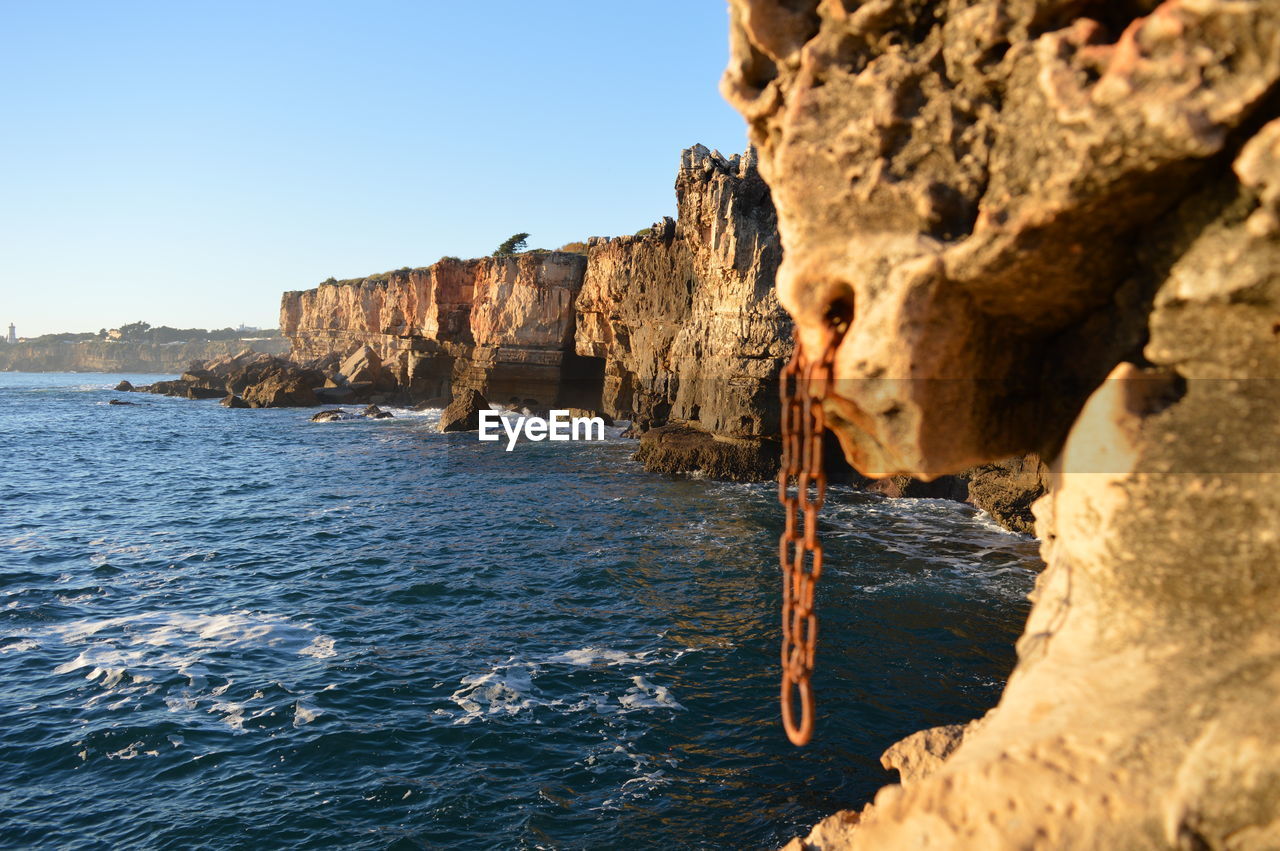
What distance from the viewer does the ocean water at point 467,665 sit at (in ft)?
35.3

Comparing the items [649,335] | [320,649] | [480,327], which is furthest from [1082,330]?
[480,327]

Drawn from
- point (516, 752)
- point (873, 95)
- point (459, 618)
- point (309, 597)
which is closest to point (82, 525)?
point (309, 597)

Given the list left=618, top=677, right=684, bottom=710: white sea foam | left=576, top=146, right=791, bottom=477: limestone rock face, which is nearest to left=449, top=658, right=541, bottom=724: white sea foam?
left=618, top=677, right=684, bottom=710: white sea foam

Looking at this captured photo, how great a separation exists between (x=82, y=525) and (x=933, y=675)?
29.1 meters

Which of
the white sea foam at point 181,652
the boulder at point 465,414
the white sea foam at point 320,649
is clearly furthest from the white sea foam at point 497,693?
the boulder at point 465,414

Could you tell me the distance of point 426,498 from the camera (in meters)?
32.0

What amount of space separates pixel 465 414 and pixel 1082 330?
50226 millimetres

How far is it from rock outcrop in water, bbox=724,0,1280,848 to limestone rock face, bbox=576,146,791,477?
28.0 meters

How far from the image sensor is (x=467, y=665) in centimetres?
1534

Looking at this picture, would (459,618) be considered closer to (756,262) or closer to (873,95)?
(873,95)

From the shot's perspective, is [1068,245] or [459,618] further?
[459,618]

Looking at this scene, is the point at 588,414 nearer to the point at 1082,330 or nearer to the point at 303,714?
the point at 303,714

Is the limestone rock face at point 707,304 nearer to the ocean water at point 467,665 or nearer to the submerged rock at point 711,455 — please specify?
the submerged rock at point 711,455

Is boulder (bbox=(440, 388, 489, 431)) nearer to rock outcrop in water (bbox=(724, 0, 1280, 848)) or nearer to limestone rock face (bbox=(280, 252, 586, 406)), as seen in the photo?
limestone rock face (bbox=(280, 252, 586, 406))
